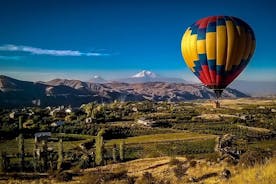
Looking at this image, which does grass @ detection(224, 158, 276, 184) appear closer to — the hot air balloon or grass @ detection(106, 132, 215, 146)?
the hot air balloon

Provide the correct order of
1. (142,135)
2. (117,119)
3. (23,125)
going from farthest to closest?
(117,119) < (23,125) < (142,135)

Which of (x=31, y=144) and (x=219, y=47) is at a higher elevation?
(x=219, y=47)

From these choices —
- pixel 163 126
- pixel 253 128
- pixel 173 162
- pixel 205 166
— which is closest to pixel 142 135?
pixel 163 126

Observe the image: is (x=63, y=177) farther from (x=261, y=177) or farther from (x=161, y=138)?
(x=161, y=138)

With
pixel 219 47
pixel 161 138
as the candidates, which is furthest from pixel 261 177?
pixel 161 138

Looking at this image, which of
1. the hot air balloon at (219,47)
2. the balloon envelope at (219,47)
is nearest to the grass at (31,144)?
the hot air balloon at (219,47)

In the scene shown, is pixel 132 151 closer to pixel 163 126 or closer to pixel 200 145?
pixel 200 145

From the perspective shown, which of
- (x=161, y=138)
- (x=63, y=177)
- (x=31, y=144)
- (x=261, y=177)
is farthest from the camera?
(x=161, y=138)

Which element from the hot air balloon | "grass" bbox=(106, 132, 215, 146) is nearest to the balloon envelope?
the hot air balloon
